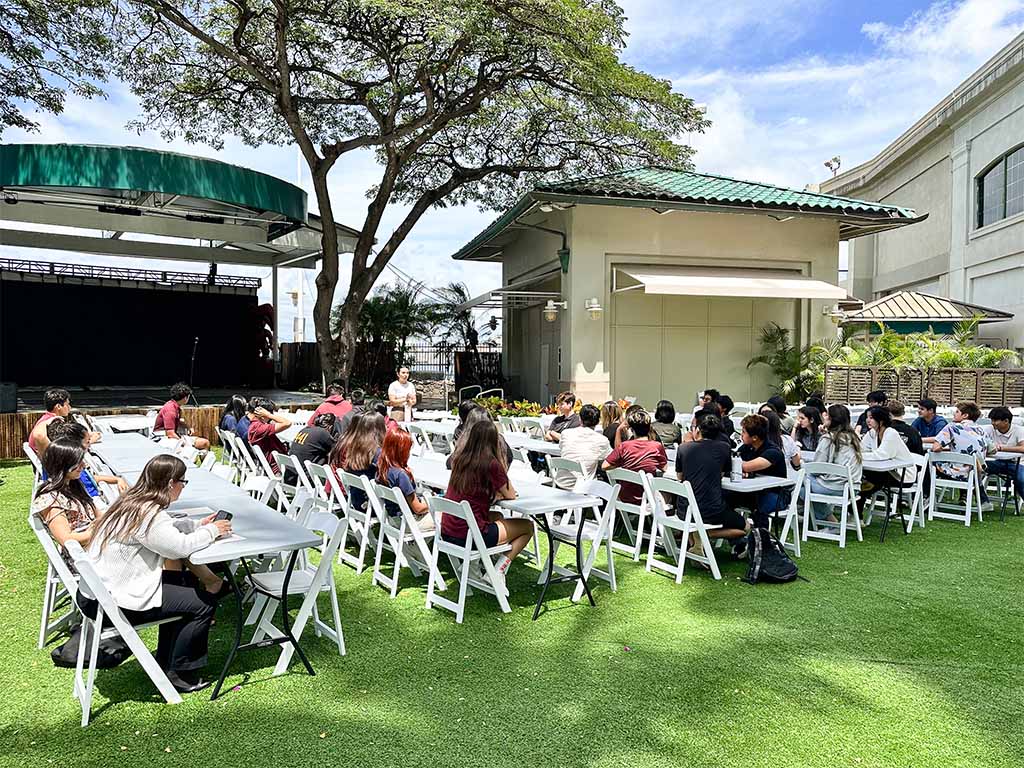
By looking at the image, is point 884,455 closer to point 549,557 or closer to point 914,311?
point 549,557

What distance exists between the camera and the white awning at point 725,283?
12328 millimetres

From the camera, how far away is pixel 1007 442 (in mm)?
7898

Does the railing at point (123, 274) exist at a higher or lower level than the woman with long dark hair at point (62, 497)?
higher

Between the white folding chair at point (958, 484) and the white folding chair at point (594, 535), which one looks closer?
the white folding chair at point (594, 535)

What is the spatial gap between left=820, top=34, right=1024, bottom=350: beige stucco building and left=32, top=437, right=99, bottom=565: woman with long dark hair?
74.4ft

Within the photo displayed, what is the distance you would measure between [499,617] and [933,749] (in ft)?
8.02

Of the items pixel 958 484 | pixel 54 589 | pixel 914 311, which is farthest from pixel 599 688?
pixel 914 311

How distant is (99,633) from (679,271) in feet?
38.3

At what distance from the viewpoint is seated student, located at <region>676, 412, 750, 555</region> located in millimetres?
5539

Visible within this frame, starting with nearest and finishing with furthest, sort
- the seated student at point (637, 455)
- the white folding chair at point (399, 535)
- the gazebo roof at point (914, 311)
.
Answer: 1. the white folding chair at point (399, 535)
2. the seated student at point (637, 455)
3. the gazebo roof at point (914, 311)

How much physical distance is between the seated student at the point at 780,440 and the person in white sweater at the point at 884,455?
2.09 ft

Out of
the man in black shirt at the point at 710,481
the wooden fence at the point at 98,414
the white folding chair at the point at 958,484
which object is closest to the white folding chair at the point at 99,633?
the man in black shirt at the point at 710,481

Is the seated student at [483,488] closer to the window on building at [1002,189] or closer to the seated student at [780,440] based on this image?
the seated student at [780,440]

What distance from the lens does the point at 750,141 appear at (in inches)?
1435
